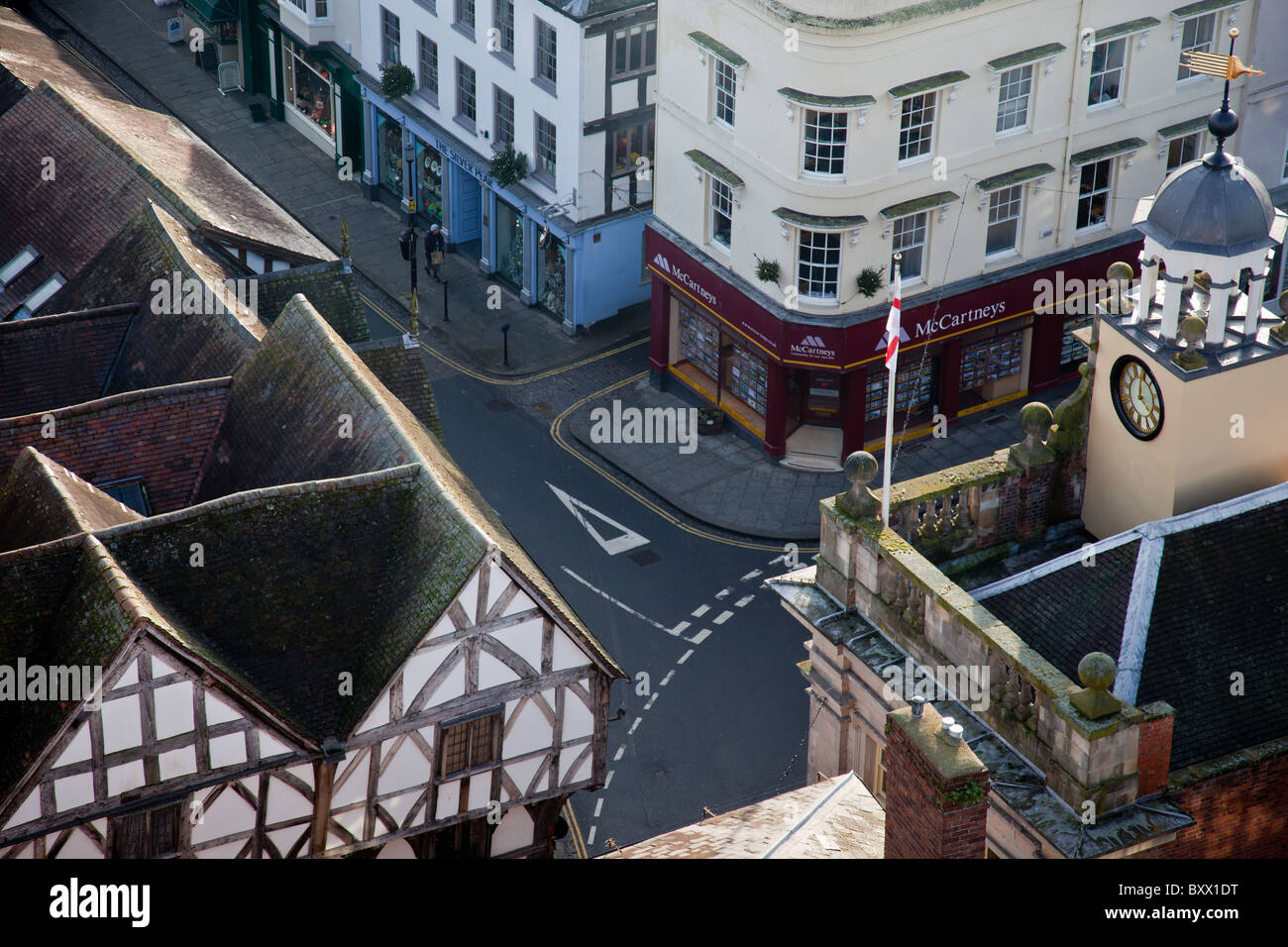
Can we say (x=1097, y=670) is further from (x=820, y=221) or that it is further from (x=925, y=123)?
(x=925, y=123)

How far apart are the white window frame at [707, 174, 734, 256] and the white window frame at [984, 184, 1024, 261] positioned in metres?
6.98

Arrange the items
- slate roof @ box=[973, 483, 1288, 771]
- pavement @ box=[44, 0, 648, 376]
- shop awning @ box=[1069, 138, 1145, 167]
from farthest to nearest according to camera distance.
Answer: pavement @ box=[44, 0, 648, 376] → shop awning @ box=[1069, 138, 1145, 167] → slate roof @ box=[973, 483, 1288, 771]

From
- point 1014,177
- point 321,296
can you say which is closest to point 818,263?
point 1014,177

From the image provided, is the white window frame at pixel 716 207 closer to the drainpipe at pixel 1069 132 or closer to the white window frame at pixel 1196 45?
the drainpipe at pixel 1069 132

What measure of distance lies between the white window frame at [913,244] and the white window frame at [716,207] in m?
4.52

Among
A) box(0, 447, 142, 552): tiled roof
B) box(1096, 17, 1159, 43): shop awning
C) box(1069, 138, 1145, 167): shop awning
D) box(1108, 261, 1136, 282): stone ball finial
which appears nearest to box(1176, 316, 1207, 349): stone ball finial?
box(1108, 261, 1136, 282): stone ball finial

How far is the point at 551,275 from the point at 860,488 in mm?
30070

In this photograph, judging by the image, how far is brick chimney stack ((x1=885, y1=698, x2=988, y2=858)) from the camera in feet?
80.0

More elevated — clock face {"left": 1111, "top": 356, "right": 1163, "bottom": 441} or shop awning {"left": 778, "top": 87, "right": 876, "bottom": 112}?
clock face {"left": 1111, "top": 356, "right": 1163, "bottom": 441}

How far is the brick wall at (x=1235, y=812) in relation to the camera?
2845 centimetres

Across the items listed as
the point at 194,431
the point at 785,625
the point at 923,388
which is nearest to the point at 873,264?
the point at 923,388

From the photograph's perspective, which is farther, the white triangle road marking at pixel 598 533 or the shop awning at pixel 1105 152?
the shop awning at pixel 1105 152

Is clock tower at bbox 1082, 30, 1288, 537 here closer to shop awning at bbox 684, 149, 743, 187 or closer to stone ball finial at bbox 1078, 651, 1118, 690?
stone ball finial at bbox 1078, 651, 1118, 690

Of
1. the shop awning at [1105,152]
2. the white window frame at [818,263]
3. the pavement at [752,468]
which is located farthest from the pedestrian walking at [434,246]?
the shop awning at [1105,152]
